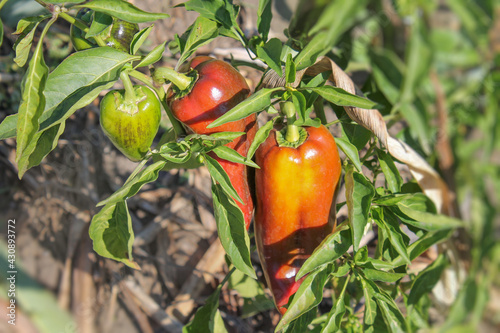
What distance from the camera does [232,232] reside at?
118 cm

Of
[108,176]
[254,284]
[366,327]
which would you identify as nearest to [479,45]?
A: [366,327]

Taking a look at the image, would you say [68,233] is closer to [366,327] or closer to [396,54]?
[366,327]

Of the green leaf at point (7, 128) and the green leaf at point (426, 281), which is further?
the green leaf at point (7, 128)

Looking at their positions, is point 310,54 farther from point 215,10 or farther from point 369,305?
point 369,305

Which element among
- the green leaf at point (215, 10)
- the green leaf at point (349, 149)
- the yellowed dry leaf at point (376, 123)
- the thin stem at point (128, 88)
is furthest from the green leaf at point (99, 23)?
the green leaf at point (349, 149)

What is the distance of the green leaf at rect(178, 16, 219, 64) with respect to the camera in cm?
118

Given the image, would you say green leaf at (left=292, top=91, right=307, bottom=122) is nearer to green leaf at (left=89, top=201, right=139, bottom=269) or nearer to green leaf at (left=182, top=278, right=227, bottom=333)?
green leaf at (left=89, top=201, right=139, bottom=269)

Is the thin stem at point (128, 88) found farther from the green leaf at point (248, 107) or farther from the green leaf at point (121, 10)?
the green leaf at point (248, 107)

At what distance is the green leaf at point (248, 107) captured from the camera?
37.9 inches

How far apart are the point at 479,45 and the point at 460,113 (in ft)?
0.23

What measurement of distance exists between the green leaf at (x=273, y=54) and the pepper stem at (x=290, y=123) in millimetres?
129

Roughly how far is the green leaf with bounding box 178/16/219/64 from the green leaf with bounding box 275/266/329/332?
2.22 ft

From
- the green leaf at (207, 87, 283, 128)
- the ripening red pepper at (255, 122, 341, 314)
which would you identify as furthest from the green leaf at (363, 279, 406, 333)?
the green leaf at (207, 87, 283, 128)

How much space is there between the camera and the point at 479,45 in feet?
1.27
